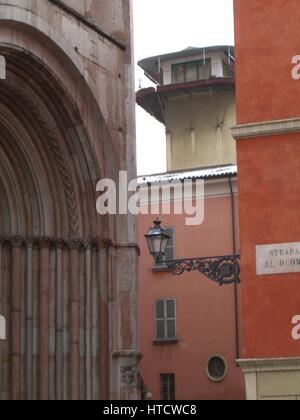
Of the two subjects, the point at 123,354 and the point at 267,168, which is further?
the point at 123,354

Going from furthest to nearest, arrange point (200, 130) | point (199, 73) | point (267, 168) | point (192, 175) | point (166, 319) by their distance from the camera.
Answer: point (199, 73) → point (200, 130) → point (192, 175) → point (166, 319) → point (267, 168)

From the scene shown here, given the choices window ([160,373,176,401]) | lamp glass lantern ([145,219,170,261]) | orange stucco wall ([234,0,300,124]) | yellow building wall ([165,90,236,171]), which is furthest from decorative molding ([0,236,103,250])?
yellow building wall ([165,90,236,171])

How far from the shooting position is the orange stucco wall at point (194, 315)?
2800 centimetres

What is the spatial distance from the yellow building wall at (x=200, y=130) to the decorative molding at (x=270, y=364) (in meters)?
19.4

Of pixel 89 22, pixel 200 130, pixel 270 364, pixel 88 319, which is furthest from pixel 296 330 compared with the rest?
pixel 200 130

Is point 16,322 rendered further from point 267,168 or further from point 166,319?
point 166,319

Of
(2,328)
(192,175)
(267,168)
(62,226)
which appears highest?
(192,175)

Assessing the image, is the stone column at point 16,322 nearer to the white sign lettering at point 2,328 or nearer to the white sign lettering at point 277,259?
the white sign lettering at point 2,328

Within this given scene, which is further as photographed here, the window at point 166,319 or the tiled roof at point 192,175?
the tiled roof at point 192,175

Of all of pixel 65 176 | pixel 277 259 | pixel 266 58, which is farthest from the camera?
pixel 65 176

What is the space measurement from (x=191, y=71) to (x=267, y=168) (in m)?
21.1

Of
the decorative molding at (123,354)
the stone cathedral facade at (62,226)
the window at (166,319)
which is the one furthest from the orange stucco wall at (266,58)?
the window at (166,319)

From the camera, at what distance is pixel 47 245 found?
58.2ft

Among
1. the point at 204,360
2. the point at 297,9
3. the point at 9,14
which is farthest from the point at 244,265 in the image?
the point at 204,360
